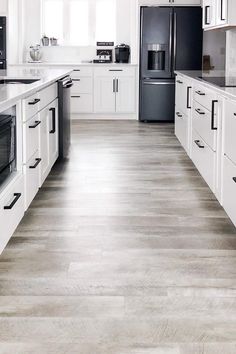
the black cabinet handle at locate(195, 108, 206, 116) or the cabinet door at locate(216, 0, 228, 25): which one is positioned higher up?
the cabinet door at locate(216, 0, 228, 25)

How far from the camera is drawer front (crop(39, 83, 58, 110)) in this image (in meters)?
4.23

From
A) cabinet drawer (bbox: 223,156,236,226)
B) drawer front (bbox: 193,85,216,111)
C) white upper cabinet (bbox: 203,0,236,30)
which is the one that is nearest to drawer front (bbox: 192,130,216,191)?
drawer front (bbox: 193,85,216,111)

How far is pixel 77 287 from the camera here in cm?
263

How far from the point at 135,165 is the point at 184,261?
2.70 m

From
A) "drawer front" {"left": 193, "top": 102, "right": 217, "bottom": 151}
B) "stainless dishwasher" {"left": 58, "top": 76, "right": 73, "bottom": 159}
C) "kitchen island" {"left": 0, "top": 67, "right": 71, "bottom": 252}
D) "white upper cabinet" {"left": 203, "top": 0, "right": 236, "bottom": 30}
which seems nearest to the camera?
"kitchen island" {"left": 0, "top": 67, "right": 71, "bottom": 252}

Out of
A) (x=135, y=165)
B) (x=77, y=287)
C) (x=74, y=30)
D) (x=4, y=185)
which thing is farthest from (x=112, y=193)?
(x=74, y=30)

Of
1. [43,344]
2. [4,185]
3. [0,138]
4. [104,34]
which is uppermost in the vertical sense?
[104,34]

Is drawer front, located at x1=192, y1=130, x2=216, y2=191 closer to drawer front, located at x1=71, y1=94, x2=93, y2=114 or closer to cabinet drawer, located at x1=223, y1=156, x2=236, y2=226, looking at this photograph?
cabinet drawer, located at x1=223, y1=156, x2=236, y2=226

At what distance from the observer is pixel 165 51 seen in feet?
29.0

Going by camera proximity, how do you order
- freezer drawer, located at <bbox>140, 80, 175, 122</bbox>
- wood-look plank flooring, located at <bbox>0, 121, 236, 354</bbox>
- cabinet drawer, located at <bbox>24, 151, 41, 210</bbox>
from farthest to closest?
freezer drawer, located at <bbox>140, 80, 175, 122</bbox>
cabinet drawer, located at <bbox>24, 151, 41, 210</bbox>
wood-look plank flooring, located at <bbox>0, 121, 236, 354</bbox>

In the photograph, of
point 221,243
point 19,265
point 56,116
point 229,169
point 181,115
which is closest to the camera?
point 19,265

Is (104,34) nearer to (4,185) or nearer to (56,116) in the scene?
(56,116)

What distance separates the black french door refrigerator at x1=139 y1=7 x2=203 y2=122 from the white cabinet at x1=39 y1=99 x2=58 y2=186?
12.5 ft

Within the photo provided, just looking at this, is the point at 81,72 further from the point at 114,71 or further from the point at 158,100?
the point at 158,100
